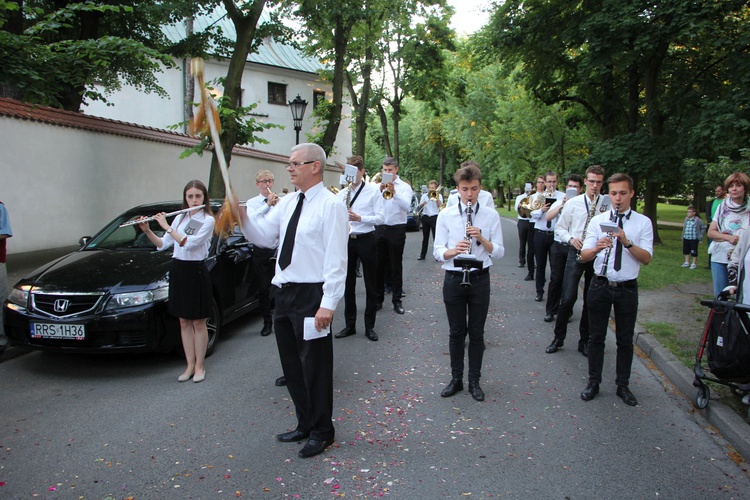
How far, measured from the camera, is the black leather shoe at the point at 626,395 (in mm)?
4887

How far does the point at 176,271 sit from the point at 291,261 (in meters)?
2.06

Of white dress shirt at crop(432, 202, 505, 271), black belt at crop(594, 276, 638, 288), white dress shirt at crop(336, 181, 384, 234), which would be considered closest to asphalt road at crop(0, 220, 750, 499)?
black belt at crop(594, 276, 638, 288)

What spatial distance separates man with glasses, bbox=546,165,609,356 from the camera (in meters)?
6.25

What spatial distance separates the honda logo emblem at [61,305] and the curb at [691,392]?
5.87m

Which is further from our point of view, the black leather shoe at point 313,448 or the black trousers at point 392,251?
the black trousers at point 392,251

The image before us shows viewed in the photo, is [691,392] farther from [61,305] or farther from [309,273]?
[61,305]

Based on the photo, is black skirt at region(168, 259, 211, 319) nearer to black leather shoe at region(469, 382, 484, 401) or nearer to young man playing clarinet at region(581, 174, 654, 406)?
black leather shoe at region(469, 382, 484, 401)

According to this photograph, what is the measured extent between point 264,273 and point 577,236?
12.6 feet

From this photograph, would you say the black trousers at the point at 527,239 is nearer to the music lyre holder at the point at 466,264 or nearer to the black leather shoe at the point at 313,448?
the music lyre holder at the point at 466,264

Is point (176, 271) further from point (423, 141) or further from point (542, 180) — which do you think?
point (423, 141)

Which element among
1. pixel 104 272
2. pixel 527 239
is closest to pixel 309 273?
pixel 104 272

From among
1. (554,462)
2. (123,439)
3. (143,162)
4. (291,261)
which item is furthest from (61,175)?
(554,462)

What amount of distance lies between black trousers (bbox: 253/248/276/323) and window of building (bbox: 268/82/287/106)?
2823 centimetres

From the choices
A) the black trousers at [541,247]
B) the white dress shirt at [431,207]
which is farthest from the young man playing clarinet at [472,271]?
the white dress shirt at [431,207]
